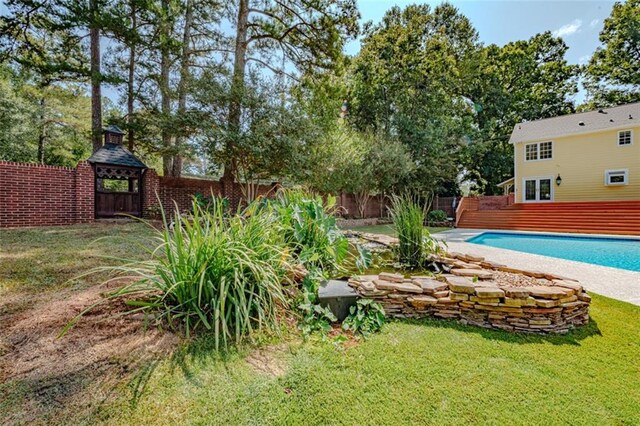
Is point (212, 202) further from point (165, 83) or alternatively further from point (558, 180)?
point (558, 180)

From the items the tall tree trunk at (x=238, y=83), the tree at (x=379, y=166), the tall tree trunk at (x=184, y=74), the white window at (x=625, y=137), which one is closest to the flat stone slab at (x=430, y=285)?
the tall tree trunk at (x=238, y=83)

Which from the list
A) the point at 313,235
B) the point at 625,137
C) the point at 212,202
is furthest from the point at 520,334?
the point at 625,137

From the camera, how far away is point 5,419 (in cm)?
128

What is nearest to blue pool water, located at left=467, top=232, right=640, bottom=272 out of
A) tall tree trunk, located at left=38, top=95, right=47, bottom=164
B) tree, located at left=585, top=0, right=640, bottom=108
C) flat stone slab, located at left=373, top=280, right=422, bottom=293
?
flat stone slab, located at left=373, top=280, right=422, bottom=293

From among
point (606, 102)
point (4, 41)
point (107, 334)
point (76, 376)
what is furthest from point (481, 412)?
point (606, 102)

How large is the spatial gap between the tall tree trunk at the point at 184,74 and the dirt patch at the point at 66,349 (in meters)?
8.78

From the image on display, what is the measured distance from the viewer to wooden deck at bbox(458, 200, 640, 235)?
1080cm

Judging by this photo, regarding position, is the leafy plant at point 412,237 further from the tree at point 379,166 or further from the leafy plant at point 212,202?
the tree at point 379,166

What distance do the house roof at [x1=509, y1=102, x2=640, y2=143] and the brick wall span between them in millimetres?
20890

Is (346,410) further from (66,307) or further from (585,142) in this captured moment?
(585,142)

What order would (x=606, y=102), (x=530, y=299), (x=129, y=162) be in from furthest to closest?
(x=606, y=102) → (x=129, y=162) → (x=530, y=299)

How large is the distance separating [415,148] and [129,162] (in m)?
14.7

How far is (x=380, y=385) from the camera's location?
68.9 inches

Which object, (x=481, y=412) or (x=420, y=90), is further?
(x=420, y=90)
